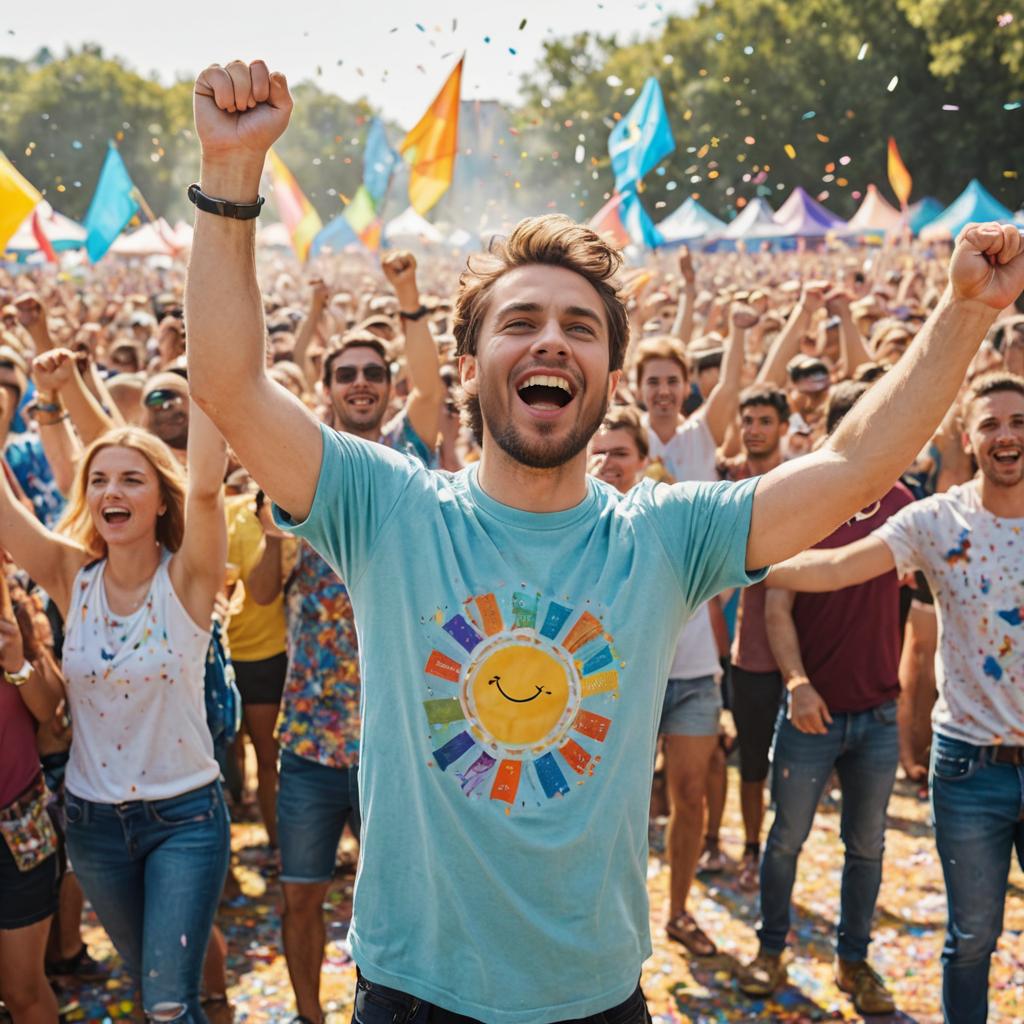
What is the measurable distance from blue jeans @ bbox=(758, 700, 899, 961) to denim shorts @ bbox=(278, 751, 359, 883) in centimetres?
158

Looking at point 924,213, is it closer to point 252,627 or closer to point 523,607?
point 252,627

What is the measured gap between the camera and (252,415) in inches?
75.5

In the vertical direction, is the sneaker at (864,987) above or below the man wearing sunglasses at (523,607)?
below

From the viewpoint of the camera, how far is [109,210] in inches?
609

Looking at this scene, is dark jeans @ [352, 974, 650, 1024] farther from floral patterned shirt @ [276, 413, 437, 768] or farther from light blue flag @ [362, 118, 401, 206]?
light blue flag @ [362, 118, 401, 206]

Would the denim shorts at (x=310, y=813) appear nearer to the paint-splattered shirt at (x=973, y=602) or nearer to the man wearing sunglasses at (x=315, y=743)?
the man wearing sunglasses at (x=315, y=743)

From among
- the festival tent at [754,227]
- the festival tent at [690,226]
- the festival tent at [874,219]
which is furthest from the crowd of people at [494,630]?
the festival tent at [754,227]

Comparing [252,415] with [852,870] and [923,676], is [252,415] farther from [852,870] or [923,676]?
[923,676]

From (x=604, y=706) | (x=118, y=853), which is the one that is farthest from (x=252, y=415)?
(x=118, y=853)

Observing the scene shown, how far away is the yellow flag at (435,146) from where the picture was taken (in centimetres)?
1152

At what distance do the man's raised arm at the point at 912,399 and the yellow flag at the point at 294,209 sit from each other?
15186 millimetres

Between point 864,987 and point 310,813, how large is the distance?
2.09 m

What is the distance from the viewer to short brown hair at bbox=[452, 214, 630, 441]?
2.25 meters

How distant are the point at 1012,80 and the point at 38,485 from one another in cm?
3669
